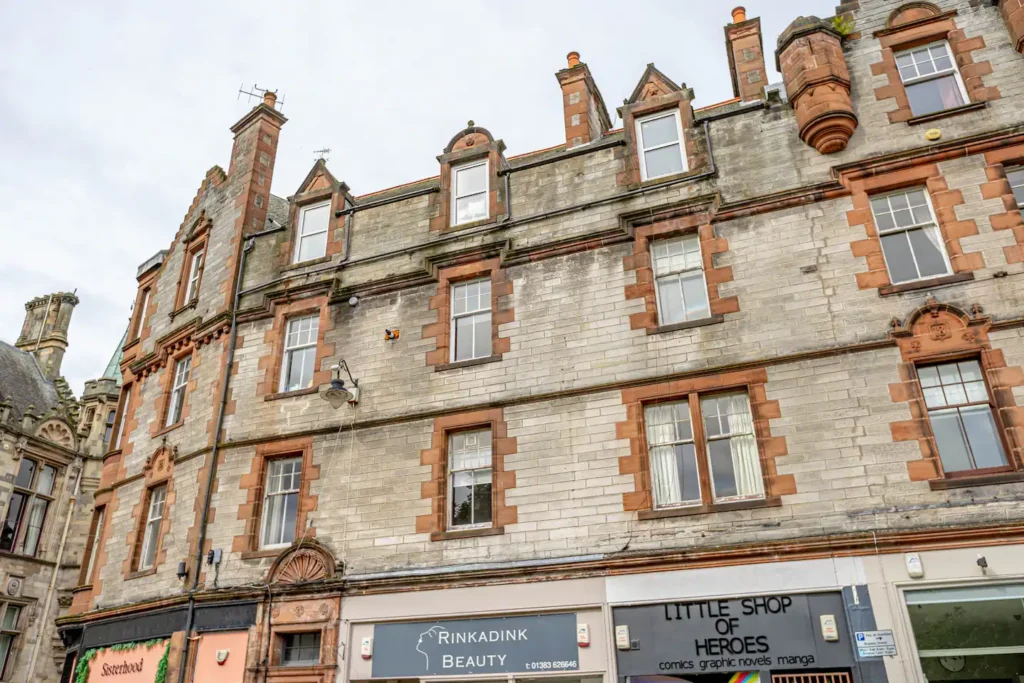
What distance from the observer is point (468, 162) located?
57.6 feet

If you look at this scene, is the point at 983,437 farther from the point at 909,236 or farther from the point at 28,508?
the point at 28,508

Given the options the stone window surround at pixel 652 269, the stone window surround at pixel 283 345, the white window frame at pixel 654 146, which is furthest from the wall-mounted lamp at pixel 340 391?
the white window frame at pixel 654 146

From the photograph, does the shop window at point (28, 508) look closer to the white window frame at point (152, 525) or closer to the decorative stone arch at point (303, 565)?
the white window frame at point (152, 525)

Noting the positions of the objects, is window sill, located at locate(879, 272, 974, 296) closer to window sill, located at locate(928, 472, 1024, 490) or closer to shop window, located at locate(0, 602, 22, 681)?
window sill, located at locate(928, 472, 1024, 490)

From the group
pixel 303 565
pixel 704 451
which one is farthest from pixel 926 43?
pixel 303 565

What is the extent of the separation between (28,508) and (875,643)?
28.8 m

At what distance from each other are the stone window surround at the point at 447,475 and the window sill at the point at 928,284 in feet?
22.7

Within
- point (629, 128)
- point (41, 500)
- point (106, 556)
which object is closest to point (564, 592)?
point (629, 128)

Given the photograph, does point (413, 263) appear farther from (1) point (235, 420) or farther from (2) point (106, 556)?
(2) point (106, 556)

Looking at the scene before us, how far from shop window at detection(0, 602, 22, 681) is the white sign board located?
1071 inches

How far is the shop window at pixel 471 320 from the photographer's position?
15391 millimetres

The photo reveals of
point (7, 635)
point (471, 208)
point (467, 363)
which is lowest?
point (7, 635)

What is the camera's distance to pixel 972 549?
10.5 meters

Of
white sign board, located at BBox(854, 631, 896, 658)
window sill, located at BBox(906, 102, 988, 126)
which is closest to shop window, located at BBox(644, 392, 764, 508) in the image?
white sign board, located at BBox(854, 631, 896, 658)
